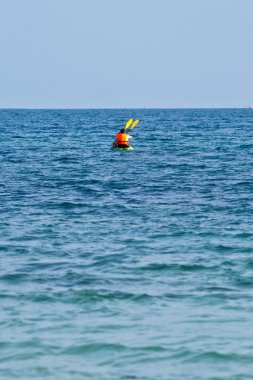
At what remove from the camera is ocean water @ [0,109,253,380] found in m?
11.3

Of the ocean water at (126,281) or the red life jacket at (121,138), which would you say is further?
the red life jacket at (121,138)

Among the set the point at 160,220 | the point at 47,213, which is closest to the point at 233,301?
the point at 160,220

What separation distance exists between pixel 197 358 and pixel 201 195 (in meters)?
18.0

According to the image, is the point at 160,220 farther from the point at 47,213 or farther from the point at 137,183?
the point at 137,183

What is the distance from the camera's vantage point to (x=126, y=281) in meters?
15.5

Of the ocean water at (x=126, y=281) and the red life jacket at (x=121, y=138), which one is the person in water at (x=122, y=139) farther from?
the ocean water at (x=126, y=281)

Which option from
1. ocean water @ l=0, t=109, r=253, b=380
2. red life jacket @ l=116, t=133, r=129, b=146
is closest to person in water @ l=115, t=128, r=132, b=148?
red life jacket @ l=116, t=133, r=129, b=146

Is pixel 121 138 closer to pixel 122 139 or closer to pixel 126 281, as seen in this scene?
pixel 122 139

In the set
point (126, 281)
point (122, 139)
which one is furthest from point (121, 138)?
point (126, 281)

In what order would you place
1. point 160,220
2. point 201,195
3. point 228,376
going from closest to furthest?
point 228,376 < point 160,220 < point 201,195

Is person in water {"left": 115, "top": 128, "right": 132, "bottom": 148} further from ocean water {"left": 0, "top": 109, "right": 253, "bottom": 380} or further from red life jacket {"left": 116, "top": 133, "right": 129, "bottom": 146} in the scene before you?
ocean water {"left": 0, "top": 109, "right": 253, "bottom": 380}

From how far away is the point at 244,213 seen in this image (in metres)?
24.0

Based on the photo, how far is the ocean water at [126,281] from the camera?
37.0 ft

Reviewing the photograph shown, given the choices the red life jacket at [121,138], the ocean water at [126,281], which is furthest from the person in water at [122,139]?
the ocean water at [126,281]
